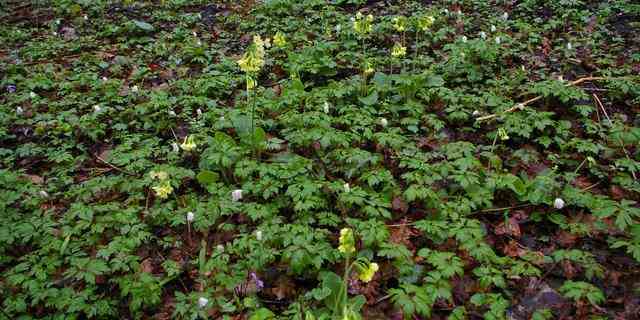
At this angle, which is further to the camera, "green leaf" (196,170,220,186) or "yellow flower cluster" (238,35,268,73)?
"green leaf" (196,170,220,186)

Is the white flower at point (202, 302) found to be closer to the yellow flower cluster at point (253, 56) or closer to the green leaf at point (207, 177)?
the green leaf at point (207, 177)

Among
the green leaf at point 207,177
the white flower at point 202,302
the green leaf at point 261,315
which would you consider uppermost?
the green leaf at point 207,177

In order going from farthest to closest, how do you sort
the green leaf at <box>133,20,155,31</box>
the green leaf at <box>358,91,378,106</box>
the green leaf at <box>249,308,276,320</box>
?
the green leaf at <box>133,20,155,31</box>
the green leaf at <box>358,91,378,106</box>
the green leaf at <box>249,308,276,320</box>

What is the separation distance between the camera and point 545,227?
3111 millimetres

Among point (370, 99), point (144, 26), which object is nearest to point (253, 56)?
point (370, 99)

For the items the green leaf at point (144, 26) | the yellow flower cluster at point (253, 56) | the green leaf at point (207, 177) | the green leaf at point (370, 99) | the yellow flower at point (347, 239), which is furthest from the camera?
the green leaf at point (144, 26)

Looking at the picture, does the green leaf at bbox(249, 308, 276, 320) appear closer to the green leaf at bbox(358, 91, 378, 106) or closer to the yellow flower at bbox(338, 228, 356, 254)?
the yellow flower at bbox(338, 228, 356, 254)

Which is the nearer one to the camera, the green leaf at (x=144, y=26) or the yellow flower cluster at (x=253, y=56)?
the yellow flower cluster at (x=253, y=56)

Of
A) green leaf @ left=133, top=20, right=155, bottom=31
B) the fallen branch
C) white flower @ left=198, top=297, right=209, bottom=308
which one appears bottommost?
white flower @ left=198, top=297, right=209, bottom=308

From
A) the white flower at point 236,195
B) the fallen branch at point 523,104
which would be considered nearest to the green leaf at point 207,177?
the white flower at point 236,195

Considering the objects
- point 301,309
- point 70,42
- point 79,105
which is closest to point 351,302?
point 301,309

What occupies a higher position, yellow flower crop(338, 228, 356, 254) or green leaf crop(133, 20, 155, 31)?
green leaf crop(133, 20, 155, 31)

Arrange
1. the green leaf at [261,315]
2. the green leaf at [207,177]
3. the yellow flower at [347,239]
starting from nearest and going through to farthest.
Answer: the yellow flower at [347,239] → the green leaf at [261,315] → the green leaf at [207,177]

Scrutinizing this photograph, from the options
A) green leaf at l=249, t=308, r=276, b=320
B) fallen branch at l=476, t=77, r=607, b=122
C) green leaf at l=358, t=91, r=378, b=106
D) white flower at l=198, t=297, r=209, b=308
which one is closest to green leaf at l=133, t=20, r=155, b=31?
green leaf at l=358, t=91, r=378, b=106
